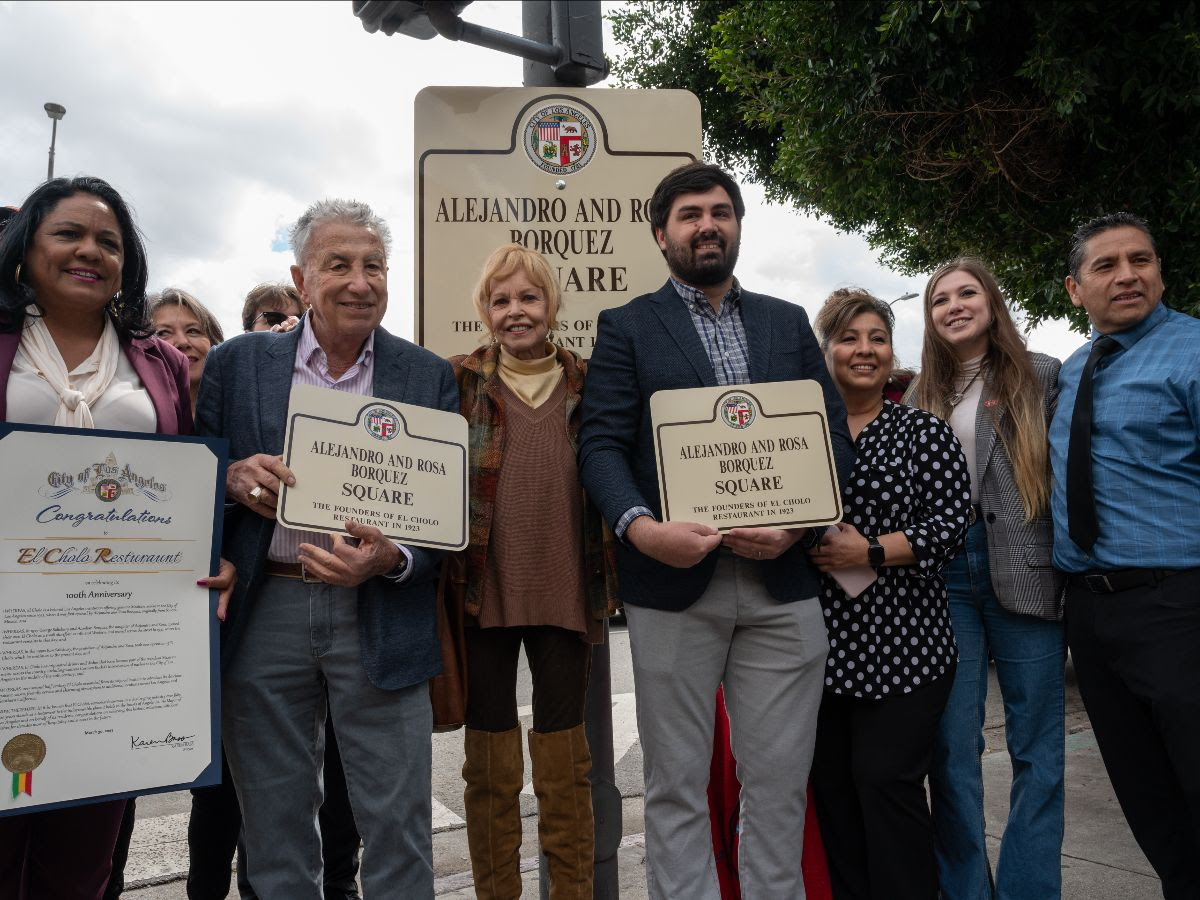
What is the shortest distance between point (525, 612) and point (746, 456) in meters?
0.75

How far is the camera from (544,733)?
2.45 meters

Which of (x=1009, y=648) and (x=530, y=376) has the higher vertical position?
(x=530, y=376)

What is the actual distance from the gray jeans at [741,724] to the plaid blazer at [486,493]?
24 centimetres

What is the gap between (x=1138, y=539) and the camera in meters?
2.46

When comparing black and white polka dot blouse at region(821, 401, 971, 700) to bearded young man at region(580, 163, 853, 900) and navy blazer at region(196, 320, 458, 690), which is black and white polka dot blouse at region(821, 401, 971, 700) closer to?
bearded young man at region(580, 163, 853, 900)

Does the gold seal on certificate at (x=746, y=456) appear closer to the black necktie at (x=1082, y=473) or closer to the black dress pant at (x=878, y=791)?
the black dress pant at (x=878, y=791)

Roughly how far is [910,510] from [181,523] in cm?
192

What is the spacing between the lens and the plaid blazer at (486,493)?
2.38 metres

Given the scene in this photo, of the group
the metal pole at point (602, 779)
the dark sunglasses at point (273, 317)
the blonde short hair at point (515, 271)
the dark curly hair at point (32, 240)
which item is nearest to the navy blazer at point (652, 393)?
the blonde short hair at point (515, 271)

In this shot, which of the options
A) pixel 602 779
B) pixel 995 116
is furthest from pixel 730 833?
pixel 995 116

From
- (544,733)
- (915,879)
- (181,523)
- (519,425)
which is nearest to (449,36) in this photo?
(519,425)

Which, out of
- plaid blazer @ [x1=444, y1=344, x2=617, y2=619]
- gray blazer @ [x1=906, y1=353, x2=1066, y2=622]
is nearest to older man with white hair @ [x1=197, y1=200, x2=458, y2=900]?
plaid blazer @ [x1=444, y1=344, x2=617, y2=619]

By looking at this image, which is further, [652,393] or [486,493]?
[486,493]

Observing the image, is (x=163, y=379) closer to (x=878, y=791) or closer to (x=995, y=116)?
(x=878, y=791)
